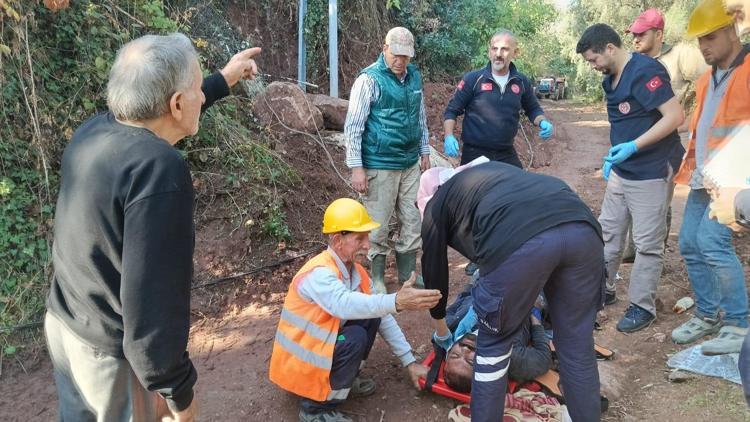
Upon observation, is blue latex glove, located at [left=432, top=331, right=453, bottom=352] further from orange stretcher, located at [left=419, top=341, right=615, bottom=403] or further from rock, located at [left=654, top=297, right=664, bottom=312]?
rock, located at [left=654, top=297, right=664, bottom=312]

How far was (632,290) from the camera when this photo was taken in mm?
3621

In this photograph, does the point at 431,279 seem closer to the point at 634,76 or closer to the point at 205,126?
the point at 634,76

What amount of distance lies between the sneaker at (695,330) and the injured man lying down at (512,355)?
1105 millimetres

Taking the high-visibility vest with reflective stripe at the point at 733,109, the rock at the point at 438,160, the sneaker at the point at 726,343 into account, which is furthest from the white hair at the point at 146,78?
the rock at the point at 438,160

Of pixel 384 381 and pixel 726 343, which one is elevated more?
pixel 726 343

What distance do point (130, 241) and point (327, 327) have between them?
1.45 m

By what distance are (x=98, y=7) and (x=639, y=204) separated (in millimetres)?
4790

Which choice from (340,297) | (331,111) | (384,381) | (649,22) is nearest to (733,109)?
(649,22)

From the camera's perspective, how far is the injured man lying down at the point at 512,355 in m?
2.79

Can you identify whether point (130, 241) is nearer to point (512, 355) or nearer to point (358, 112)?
point (512, 355)

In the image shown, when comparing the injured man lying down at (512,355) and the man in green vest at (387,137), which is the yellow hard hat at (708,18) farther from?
the injured man lying down at (512,355)

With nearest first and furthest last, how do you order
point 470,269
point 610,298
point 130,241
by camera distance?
point 130,241 < point 610,298 < point 470,269

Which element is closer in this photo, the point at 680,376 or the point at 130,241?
the point at 130,241

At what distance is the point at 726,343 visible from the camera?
3.11m
